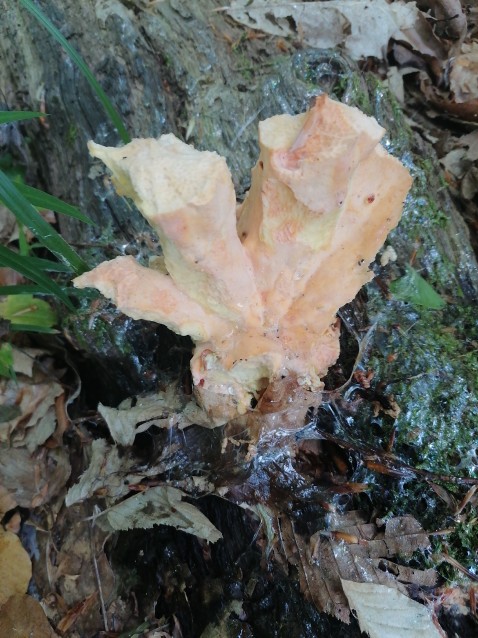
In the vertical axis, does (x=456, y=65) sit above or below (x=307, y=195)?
below

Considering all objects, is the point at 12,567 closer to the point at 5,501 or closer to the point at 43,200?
the point at 5,501

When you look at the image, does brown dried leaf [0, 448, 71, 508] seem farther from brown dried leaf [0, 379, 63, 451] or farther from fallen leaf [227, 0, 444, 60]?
fallen leaf [227, 0, 444, 60]

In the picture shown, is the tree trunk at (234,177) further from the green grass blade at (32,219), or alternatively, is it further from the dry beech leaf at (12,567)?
the dry beech leaf at (12,567)

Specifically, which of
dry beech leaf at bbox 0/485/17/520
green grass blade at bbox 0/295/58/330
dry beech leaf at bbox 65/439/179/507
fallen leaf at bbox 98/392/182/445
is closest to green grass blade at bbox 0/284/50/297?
green grass blade at bbox 0/295/58/330

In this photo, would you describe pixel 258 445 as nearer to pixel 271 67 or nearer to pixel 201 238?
pixel 201 238

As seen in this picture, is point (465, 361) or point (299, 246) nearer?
point (299, 246)

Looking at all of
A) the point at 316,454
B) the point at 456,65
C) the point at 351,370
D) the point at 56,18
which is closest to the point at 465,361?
the point at 351,370
